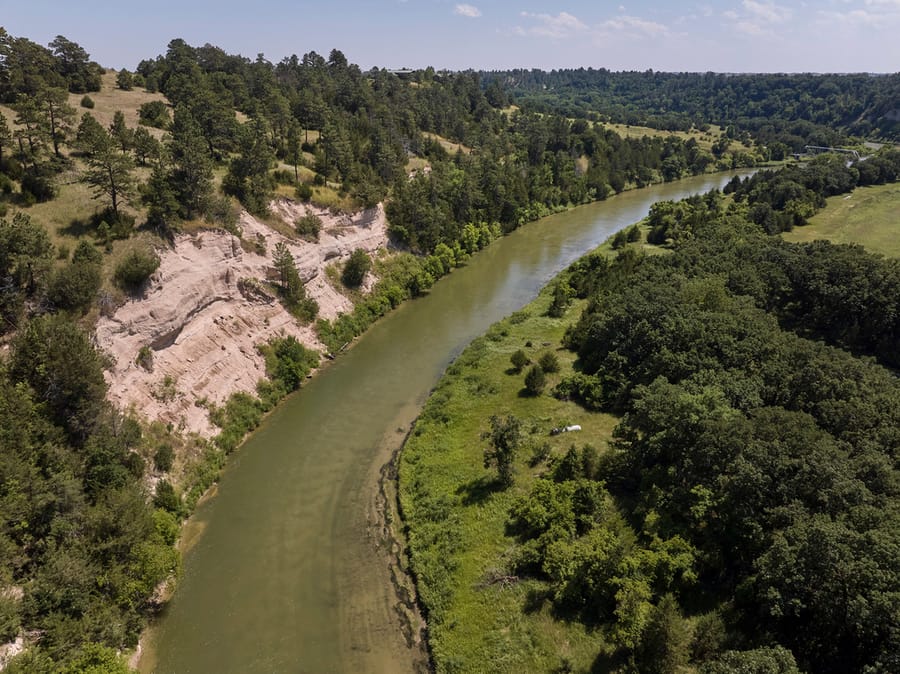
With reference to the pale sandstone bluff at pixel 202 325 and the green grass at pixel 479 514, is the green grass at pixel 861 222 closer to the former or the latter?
the green grass at pixel 479 514

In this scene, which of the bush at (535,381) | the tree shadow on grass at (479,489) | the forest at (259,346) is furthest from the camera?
the bush at (535,381)

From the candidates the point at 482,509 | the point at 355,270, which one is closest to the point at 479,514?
the point at 482,509

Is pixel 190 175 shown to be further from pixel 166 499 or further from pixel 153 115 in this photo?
pixel 166 499

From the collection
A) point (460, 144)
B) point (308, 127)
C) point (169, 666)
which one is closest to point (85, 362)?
point (169, 666)

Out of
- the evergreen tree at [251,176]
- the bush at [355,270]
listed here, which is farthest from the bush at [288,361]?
the evergreen tree at [251,176]

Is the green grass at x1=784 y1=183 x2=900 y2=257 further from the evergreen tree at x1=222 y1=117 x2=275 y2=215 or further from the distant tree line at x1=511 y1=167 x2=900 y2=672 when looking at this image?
the evergreen tree at x1=222 y1=117 x2=275 y2=215

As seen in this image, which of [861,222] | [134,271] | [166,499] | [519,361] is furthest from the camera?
[861,222]

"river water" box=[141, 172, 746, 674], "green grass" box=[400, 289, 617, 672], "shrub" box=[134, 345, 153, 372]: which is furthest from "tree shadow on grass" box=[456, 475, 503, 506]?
"shrub" box=[134, 345, 153, 372]
